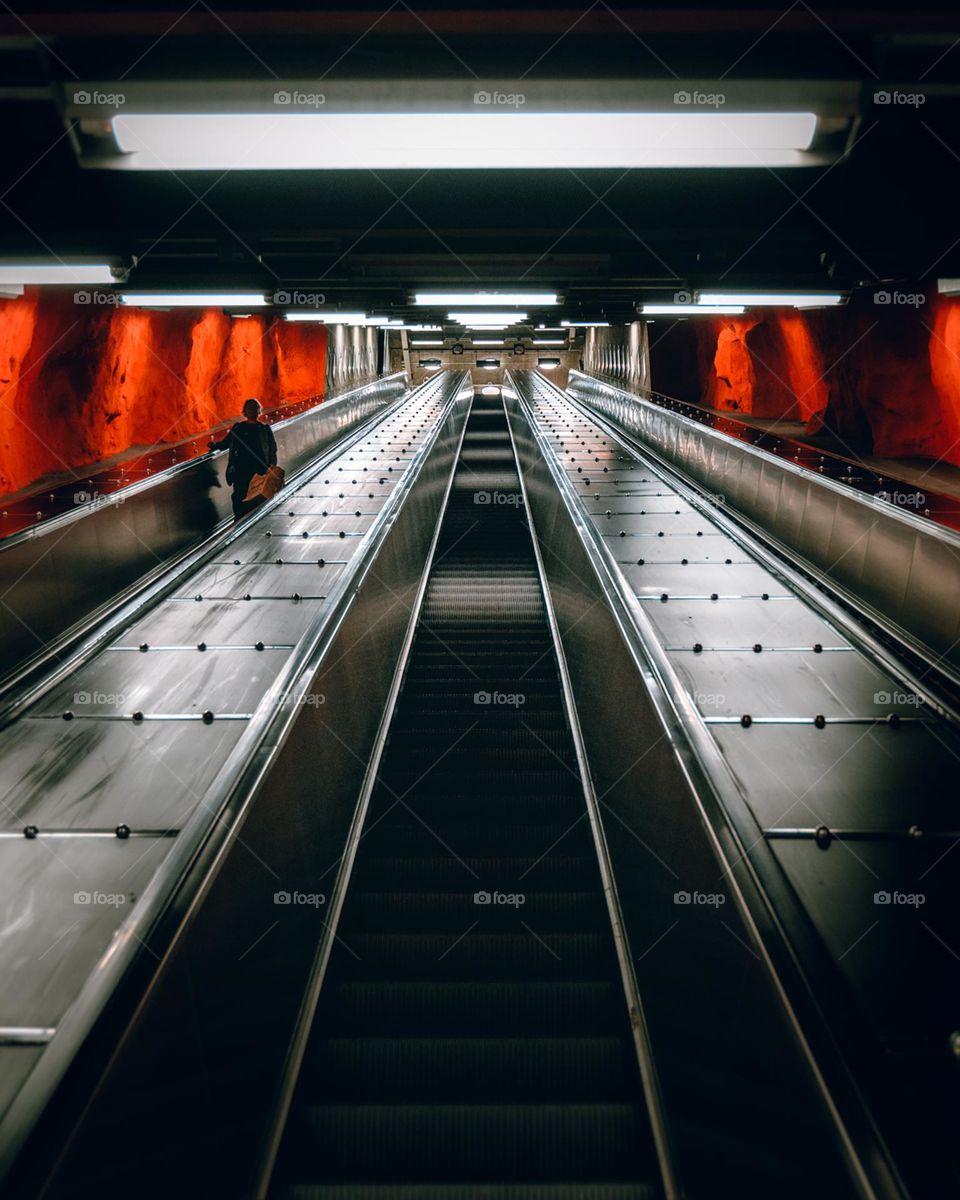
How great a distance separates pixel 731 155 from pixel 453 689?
14.4ft

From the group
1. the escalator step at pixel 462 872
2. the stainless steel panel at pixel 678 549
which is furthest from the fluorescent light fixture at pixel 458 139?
the stainless steel panel at pixel 678 549

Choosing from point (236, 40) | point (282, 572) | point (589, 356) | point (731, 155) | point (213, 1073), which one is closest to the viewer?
point (236, 40)

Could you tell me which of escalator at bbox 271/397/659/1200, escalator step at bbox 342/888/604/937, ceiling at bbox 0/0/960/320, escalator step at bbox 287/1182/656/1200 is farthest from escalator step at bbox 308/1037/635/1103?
ceiling at bbox 0/0/960/320

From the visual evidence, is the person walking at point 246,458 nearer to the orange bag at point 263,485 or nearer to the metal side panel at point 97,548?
the orange bag at point 263,485

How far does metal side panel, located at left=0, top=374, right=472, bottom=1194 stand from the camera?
177 centimetres

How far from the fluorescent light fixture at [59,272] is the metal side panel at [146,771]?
215 centimetres

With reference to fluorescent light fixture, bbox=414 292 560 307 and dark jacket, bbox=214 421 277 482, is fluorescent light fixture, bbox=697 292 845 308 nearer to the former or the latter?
fluorescent light fixture, bbox=414 292 560 307

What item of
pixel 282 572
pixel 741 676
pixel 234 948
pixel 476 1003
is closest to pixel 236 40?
pixel 234 948

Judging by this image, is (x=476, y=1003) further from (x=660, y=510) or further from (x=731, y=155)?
(x=660, y=510)

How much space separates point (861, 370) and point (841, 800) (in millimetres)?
Result: 10753

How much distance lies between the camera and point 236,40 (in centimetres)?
164

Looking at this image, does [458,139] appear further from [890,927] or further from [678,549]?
[678,549]

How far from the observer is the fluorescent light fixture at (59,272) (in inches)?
171

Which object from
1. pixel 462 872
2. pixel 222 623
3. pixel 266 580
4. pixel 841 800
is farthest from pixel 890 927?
pixel 266 580
